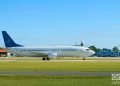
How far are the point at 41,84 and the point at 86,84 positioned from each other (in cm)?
335

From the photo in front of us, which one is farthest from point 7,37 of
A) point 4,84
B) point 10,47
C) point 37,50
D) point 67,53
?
point 4,84

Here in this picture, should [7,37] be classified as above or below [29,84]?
above

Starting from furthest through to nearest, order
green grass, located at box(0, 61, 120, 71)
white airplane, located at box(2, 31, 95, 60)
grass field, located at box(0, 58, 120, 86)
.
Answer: white airplane, located at box(2, 31, 95, 60)
green grass, located at box(0, 61, 120, 71)
grass field, located at box(0, 58, 120, 86)

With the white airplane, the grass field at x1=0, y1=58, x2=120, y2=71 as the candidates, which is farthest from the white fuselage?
the grass field at x1=0, y1=58, x2=120, y2=71

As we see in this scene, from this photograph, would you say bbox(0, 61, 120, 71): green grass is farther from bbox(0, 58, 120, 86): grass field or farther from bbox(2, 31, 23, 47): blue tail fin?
bbox(2, 31, 23, 47): blue tail fin

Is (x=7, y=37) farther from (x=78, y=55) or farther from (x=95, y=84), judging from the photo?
(x=95, y=84)

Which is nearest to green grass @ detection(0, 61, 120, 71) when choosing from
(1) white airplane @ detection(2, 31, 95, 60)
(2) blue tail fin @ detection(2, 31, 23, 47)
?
(1) white airplane @ detection(2, 31, 95, 60)

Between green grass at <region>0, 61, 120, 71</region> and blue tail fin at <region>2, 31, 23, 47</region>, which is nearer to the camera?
green grass at <region>0, 61, 120, 71</region>

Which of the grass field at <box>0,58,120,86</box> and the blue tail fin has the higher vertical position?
the blue tail fin

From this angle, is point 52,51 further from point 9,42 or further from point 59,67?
point 59,67

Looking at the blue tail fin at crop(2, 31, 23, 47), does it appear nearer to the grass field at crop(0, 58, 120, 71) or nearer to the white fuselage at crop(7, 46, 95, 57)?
the white fuselage at crop(7, 46, 95, 57)

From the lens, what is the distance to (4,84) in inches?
1085

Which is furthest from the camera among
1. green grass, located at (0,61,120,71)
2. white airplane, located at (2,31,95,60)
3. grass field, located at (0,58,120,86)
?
white airplane, located at (2,31,95,60)

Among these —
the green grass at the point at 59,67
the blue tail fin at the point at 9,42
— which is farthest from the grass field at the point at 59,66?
the blue tail fin at the point at 9,42
